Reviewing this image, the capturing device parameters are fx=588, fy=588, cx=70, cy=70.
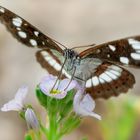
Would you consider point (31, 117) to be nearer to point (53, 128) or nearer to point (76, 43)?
point (53, 128)

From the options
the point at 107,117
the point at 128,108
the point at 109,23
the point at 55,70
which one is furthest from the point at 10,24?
the point at 109,23

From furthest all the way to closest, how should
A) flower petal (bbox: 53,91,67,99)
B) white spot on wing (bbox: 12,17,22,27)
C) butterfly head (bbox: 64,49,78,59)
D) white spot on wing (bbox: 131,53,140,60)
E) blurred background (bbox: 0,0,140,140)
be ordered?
blurred background (bbox: 0,0,140,140), white spot on wing (bbox: 12,17,22,27), white spot on wing (bbox: 131,53,140,60), butterfly head (bbox: 64,49,78,59), flower petal (bbox: 53,91,67,99)

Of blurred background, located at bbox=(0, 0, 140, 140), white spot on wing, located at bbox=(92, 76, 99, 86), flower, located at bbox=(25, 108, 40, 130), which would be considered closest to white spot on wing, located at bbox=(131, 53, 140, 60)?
white spot on wing, located at bbox=(92, 76, 99, 86)

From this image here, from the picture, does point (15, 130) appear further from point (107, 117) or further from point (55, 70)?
point (55, 70)

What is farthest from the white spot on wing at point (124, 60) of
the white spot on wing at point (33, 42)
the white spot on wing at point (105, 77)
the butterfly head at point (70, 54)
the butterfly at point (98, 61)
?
the white spot on wing at point (33, 42)

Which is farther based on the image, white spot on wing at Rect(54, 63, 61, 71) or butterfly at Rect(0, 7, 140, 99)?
white spot on wing at Rect(54, 63, 61, 71)

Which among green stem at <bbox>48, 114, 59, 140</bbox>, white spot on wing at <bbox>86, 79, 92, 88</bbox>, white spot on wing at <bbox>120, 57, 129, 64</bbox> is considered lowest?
white spot on wing at <bbox>86, 79, 92, 88</bbox>

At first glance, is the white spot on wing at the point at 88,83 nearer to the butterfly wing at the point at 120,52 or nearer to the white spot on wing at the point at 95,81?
the white spot on wing at the point at 95,81

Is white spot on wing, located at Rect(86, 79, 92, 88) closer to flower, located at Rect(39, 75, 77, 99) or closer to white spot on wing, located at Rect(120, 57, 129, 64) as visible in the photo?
white spot on wing, located at Rect(120, 57, 129, 64)
